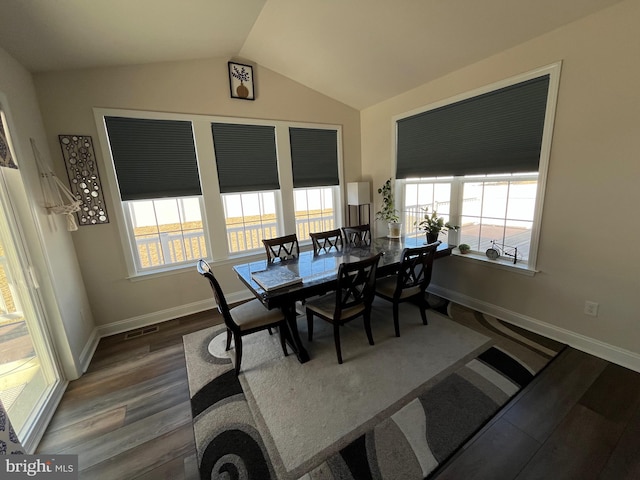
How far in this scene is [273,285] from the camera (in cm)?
203

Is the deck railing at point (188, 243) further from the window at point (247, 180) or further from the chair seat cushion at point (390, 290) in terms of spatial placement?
the chair seat cushion at point (390, 290)

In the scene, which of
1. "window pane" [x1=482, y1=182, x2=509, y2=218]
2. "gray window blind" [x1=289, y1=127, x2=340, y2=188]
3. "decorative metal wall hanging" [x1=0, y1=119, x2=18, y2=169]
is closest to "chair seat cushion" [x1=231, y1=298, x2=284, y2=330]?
"decorative metal wall hanging" [x1=0, y1=119, x2=18, y2=169]

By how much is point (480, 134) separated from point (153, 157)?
11.3ft

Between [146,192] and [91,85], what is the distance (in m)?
1.06

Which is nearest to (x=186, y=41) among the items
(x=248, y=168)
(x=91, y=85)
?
(x=91, y=85)

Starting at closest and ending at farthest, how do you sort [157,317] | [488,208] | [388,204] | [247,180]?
[488,208], [157,317], [247,180], [388,204]

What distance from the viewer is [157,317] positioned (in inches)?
122

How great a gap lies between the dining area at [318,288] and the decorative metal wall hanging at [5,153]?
128 cm

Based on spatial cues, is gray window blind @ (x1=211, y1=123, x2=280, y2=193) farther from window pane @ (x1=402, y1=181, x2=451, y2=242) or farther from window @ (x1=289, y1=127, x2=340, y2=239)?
window pane @ (x1=402, y1=181, x2=451, y2=242)

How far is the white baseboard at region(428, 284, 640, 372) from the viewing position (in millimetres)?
2061

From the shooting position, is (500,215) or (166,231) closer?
(500,215)

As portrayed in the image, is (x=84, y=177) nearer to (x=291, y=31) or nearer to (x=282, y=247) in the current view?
(x=282, y=247)

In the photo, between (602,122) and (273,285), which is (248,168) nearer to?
(273,285)

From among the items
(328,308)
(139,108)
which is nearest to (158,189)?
(139,108)
